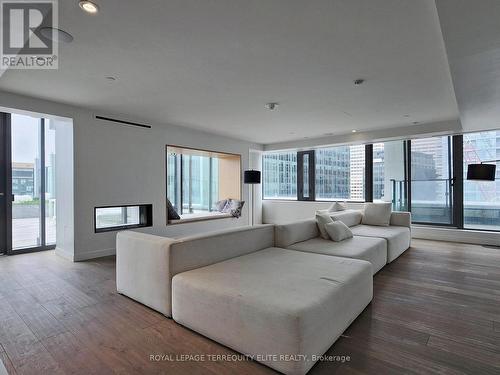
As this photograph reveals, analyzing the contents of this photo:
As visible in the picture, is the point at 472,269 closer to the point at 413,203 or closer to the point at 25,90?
Result: the point at 413,203

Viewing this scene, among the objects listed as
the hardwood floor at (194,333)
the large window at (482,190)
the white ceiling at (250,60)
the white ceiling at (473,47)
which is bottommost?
the hardwood floor at (194,333)

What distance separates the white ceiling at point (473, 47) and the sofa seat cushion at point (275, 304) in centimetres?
202

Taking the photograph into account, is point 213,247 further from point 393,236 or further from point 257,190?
point 257,190

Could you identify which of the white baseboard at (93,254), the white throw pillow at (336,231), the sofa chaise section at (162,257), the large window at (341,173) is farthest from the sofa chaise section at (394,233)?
the white baseboard at (93,254)

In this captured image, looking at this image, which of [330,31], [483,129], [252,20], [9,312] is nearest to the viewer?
[252,20]

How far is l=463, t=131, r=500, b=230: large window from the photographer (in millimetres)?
5488

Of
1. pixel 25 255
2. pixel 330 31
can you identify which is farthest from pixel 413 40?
pixel 25 255

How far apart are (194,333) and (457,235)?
18.9 feet

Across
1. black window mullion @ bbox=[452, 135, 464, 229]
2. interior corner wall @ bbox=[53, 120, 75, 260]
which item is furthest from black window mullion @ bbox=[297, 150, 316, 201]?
interior corner wall @ bbox=[53, 120, 75, 260]

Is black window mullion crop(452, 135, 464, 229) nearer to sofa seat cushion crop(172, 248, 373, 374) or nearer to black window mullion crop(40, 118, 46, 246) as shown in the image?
sofa seat cushion crop(172, 248, 373, 374)

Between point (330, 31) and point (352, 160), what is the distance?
217 inches

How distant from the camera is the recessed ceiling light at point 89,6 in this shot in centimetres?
186

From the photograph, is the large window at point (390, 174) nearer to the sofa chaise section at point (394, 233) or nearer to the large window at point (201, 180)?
the sofa chaise section at point (394, 233)

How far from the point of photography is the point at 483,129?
206 inches
